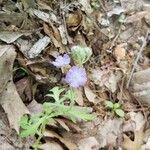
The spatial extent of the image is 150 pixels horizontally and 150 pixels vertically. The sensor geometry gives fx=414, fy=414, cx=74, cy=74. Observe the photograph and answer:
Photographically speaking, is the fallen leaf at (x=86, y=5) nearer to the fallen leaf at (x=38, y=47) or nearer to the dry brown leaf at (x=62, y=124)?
the fallen leaf at (x=38, y=47)

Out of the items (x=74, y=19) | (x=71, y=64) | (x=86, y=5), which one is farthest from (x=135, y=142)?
(x=86, y=5)

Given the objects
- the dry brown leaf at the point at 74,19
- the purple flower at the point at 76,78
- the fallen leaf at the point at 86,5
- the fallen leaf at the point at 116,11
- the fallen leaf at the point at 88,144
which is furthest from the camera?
the fallen leaf at the point at 116,11

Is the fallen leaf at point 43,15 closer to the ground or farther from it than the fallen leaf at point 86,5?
farther from it

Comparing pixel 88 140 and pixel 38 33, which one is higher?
pixel 38 33

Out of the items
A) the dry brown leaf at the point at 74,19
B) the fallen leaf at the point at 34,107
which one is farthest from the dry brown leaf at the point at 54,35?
the fallen leaf at the point at 34,107

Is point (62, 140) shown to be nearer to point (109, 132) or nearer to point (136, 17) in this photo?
point (109, 132)

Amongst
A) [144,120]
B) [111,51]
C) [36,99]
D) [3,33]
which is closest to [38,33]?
[3,33]

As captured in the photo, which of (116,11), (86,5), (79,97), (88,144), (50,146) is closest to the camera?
(50,146)

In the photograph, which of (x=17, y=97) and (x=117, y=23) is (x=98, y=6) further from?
(x=17, y=97)
